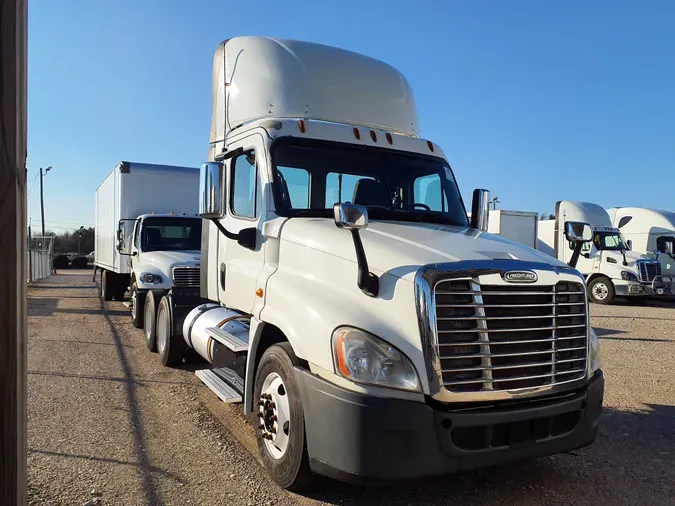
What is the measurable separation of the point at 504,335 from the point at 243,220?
2.57m

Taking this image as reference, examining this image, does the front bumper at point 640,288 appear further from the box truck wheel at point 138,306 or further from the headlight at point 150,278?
the box truck wheel at point 138,306

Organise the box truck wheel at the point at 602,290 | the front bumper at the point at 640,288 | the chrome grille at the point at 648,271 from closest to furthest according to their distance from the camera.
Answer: the front bumper at the point at 640,288
the chrome grille at the point at 648,271
the box truck wheel at the point at 602,290

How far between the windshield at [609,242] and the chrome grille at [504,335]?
651 inches

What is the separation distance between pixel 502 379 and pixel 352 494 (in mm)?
1356

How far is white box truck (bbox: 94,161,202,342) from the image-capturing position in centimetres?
974

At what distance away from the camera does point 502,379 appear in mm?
3330

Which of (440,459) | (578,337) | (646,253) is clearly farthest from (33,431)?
(646,253)

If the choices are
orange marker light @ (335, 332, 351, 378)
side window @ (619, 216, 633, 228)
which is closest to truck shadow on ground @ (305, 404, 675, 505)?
orange marker light @ (335, 332, 351, 378)

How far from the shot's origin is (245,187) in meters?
4.99

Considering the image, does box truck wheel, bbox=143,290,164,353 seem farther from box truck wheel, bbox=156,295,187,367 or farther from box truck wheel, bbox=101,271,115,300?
box truck wheel, bbox=101,271,115,300

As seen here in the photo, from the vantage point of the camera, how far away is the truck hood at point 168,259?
9.77 meters

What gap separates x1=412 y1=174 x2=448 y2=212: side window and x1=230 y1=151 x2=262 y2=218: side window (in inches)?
55.7

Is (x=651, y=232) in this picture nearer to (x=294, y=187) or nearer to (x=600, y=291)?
(x=600, y=291)

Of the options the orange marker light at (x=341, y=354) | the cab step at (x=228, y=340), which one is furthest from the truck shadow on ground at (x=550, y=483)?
the cab step at (x=228, y=340)
